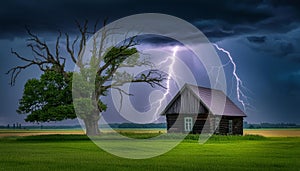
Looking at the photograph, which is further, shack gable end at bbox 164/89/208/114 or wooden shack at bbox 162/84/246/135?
shack gable end at bbox 164/89/208/114

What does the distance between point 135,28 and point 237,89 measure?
14.9 meters

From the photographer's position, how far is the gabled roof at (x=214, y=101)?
56.0 metres

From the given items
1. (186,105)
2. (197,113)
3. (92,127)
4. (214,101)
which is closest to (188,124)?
(197,113)

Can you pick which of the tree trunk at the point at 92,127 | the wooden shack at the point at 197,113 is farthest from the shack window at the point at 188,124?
the tree trunk at the point at 92,127

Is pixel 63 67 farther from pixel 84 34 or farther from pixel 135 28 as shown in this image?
pixel 135 28

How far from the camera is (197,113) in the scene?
56125mm

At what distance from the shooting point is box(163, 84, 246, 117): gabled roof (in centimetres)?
5600

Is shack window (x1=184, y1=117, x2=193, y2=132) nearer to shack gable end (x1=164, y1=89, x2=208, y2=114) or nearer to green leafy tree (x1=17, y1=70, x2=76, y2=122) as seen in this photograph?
shack gable end (x1=164, y1=89, x2=208, y2=114)

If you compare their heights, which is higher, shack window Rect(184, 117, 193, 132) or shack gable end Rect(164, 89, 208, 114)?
shack gable end Rect(164, 89, 208, 114)

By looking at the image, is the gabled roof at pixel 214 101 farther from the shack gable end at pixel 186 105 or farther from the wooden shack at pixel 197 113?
the shack gable end at pixel 186 105

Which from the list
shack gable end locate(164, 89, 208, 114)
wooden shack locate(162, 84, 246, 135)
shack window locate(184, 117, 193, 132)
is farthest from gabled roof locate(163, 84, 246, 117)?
shack window locate(184, 117, 193, 132)

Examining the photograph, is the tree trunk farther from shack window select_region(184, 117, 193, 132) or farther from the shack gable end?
shack window select_region(184, 117, 193, 132)

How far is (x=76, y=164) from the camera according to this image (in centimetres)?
2270

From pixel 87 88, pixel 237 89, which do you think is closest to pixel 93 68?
pixel 87 88
